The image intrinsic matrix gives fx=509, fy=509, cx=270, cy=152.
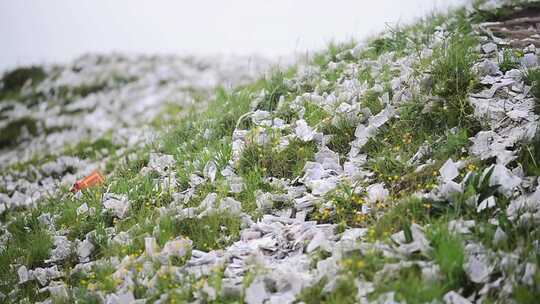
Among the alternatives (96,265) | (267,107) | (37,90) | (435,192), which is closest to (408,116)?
(435,192)

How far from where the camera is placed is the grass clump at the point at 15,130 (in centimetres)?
1687

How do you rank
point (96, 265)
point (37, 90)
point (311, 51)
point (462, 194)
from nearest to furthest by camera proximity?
point (462, 194) < point (96, 265) < point (311, 51) < point (37, 90)

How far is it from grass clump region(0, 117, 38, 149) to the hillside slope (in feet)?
29.1

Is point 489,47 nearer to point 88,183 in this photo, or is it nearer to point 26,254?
point 88,183

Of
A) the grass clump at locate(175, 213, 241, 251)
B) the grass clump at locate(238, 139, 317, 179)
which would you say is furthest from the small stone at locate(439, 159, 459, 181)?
the grass clump at locate(175, 213, 241, 251)

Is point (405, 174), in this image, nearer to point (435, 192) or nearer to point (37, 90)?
point (435, 192)

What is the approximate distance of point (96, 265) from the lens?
5547mm

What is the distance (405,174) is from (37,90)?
18418 mm

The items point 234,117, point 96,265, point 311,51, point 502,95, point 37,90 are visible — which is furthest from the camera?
point 37,90

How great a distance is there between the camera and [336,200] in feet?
18.8

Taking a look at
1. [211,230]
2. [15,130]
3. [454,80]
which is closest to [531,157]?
[454,80]

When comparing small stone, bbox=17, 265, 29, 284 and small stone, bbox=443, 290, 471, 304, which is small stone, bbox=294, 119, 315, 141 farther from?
small stone, bbox=17, 265, 29, 284

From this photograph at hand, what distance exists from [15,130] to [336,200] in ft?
49.1

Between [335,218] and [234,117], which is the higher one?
[234,117]
